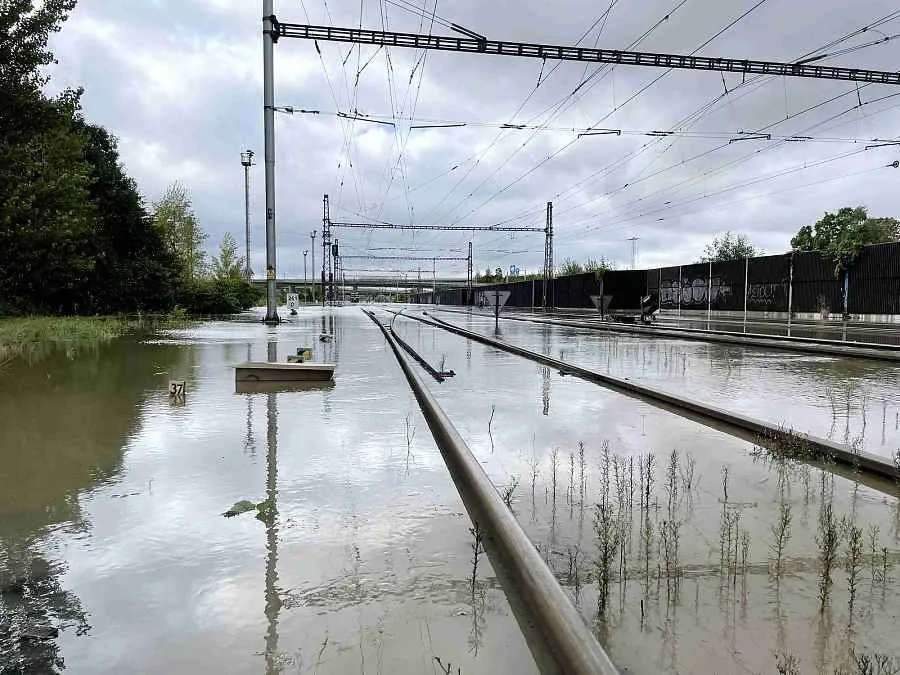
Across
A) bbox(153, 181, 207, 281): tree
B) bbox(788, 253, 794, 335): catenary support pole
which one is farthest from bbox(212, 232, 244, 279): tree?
bbox(788, 253, 794, 335): catenary support pole

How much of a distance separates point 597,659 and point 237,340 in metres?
18.4

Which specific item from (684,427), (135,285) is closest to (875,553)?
(684,427)

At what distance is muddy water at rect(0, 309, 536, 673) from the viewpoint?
2.64 meters

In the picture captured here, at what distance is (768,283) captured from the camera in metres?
33.1

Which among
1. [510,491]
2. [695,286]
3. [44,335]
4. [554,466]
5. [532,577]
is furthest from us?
A: [695,286]

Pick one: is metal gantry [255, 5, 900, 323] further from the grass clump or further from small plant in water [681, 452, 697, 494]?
small plant in water [681, 452, 697, 494]

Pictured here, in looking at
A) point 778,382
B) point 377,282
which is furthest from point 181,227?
point 377,282

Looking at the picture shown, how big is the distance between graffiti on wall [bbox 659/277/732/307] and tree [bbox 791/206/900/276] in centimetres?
550

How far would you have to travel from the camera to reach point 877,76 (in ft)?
74.3

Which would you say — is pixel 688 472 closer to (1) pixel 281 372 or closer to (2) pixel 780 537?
(2) pixel 780 537

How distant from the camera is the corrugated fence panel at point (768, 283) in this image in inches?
1256

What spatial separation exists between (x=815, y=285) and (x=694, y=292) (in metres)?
9.93

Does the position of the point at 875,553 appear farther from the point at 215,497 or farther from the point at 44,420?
the point at 44,420

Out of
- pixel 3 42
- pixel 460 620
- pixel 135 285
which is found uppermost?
pixel 3 42
